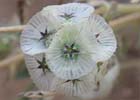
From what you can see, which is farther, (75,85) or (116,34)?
(116,34)

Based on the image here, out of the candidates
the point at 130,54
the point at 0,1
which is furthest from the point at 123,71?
the point at 0,1

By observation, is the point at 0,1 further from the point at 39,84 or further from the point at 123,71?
the point at 39,84

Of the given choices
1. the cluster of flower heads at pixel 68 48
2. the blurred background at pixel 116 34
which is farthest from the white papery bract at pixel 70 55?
the blurred background at pixel 116 34

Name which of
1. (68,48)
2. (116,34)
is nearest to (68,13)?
(68,48)

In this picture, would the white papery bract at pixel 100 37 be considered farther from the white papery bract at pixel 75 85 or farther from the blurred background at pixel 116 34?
the blurred background at pixel 116 34

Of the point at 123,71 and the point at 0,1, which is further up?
the point at 0,1

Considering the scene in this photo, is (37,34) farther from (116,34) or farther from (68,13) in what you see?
(116,34)

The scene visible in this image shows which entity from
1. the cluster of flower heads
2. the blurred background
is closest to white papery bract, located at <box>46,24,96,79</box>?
the cluster of flower heads
